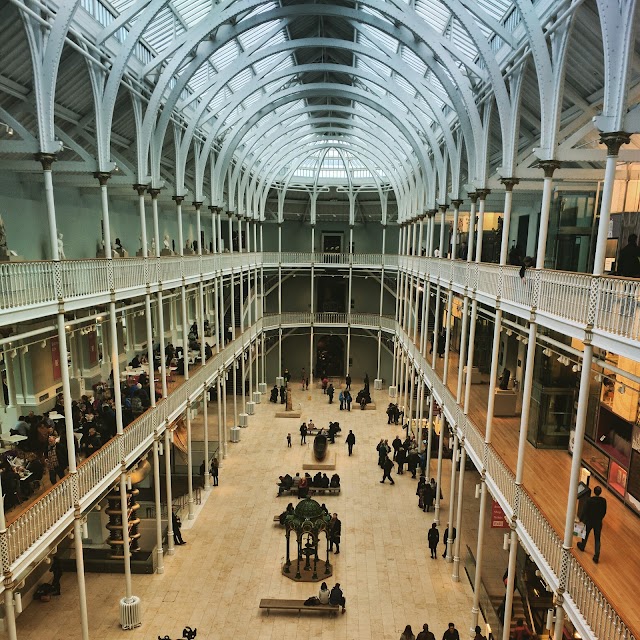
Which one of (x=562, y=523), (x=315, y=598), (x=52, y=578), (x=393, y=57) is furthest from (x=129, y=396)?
(x=393, y=57)

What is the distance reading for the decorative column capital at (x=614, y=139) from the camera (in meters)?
6.79

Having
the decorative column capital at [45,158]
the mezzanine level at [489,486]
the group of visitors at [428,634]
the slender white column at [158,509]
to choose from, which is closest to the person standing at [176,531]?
the slender white column at [158,509]

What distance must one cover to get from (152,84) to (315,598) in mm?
13913

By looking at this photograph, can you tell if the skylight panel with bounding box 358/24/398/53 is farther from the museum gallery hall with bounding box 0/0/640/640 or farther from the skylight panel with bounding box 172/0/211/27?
the skylight panel with bounding box 172/0/211/27

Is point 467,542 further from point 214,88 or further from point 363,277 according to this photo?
point 363,277

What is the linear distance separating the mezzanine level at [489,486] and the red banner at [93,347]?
3.37 meters

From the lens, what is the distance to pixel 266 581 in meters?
14.0

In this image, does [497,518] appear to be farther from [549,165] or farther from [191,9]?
[191,9]

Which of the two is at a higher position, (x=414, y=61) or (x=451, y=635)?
(x=414, y=61)

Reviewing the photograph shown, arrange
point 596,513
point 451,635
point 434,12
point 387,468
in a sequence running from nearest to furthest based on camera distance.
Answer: point 596,513, point 451,635, point 434,12, point 387,468

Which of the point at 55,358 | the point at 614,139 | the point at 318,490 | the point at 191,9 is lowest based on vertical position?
the point at 318,490

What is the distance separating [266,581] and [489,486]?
6.66 metres

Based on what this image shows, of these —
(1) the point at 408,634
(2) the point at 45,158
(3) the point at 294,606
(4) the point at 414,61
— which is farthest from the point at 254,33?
(1) the point at 408,634

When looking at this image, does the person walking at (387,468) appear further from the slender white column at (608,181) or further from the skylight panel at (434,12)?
the skylight panel at (434,12)
